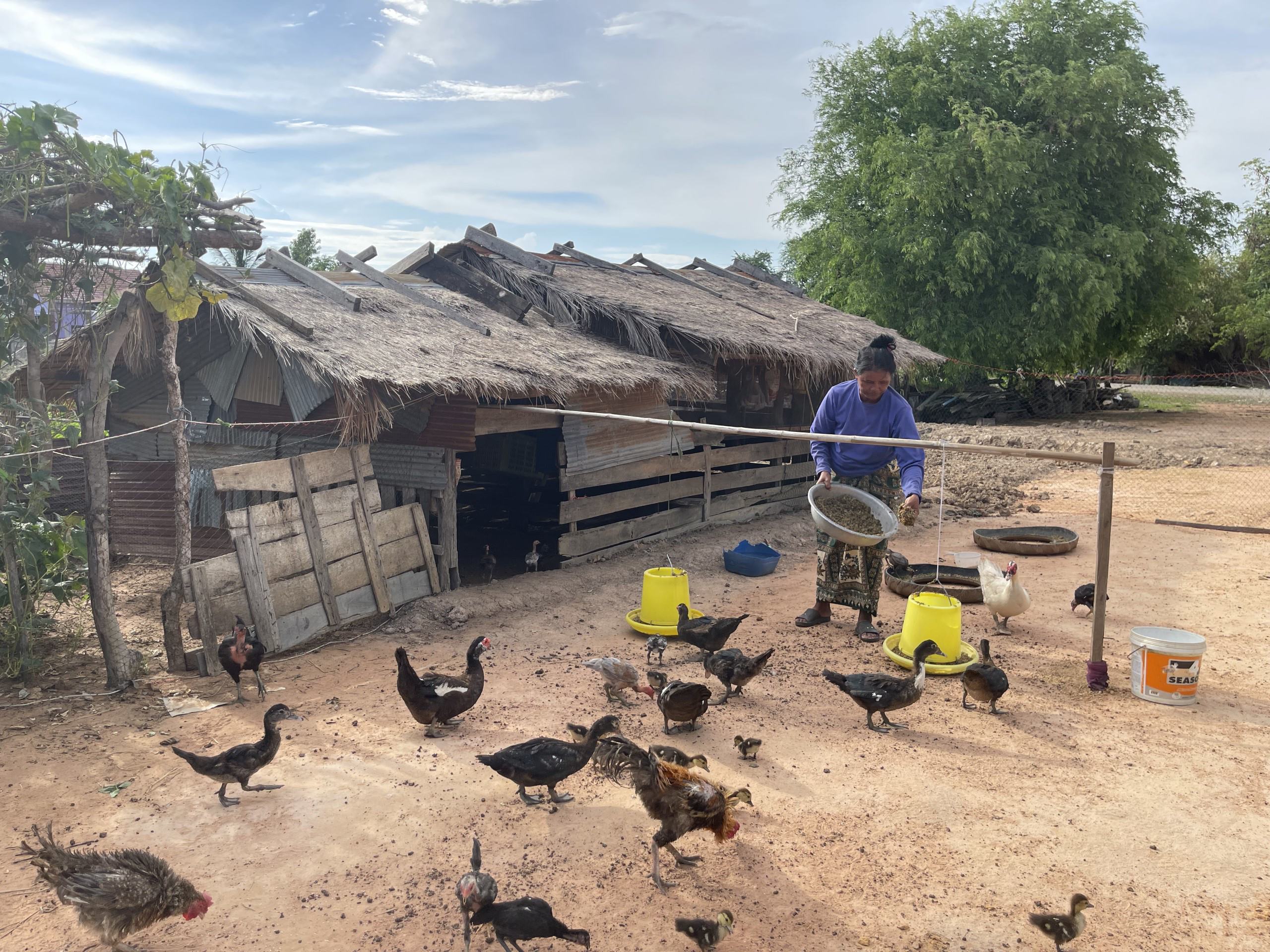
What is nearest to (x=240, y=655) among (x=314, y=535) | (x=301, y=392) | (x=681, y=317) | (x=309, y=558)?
(x=309, y=558)

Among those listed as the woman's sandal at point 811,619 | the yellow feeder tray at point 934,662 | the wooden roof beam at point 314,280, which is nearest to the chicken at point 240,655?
the wooden roof beam at point 314,280

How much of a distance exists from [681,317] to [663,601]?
18.6 ft

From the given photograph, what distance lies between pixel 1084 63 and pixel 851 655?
2587 centimetres

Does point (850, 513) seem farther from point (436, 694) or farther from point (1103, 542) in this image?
point (436, 694)

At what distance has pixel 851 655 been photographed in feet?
23.3

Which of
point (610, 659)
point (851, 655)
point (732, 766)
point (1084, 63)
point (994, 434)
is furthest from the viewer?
point (1084, 63)

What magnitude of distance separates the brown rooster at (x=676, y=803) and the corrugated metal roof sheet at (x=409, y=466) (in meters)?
5.12

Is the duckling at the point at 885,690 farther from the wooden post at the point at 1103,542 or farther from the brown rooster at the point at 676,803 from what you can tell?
the brown rooster at the point at 676,803

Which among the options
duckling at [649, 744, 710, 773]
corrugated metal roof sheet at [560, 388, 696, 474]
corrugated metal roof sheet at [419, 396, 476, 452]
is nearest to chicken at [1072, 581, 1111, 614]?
corrugated metal roof sheet at [560, 388, 696, 474]

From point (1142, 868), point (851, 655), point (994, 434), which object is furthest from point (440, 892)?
point (994, 434)

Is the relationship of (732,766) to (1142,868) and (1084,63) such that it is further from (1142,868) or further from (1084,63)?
(1084,63)

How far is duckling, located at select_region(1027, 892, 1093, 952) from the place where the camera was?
332cm

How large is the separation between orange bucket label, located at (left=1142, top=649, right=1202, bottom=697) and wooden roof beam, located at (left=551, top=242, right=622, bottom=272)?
10.9 m

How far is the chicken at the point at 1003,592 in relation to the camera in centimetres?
728
